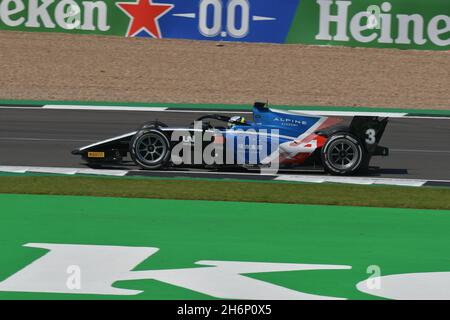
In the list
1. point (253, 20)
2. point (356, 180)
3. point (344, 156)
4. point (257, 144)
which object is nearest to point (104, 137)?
point (257, 144)

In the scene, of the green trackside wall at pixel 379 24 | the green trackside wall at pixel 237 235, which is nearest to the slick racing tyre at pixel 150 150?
the green trackside wall at pixel 237 235

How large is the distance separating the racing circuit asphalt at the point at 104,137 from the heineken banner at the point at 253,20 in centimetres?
626

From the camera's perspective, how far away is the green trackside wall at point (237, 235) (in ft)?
28.1

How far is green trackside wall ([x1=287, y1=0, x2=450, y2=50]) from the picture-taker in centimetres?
2683

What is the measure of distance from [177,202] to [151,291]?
4056mm

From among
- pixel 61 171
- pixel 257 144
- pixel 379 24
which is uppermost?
pixel 379 24

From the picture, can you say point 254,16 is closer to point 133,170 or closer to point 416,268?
point 133,170

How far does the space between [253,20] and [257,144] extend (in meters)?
13.9

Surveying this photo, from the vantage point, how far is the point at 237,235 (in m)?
10.1

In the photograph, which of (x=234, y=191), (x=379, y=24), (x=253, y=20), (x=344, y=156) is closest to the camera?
(x=234, y=191)

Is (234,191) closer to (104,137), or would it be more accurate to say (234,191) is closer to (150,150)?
(150,150)

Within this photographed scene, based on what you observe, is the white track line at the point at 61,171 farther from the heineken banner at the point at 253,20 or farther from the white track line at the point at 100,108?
the heineken banner at the point at 253,20

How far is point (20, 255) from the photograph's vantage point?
29.4 feet

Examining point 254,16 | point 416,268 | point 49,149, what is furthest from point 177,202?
point 254,16
